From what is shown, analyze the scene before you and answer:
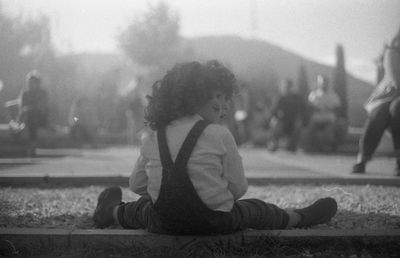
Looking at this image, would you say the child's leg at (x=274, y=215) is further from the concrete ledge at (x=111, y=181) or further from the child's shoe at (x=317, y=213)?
the concrete ledge at (x=111, y=181)

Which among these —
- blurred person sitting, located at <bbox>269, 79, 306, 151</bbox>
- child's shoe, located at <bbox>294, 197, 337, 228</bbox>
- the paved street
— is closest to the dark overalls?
child's shoe, located at <bbox>294, 197, 337, 228</bbox>

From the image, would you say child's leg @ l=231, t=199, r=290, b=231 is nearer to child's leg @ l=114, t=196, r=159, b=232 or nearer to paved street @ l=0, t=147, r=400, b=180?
child's leg @ l=114, t=196, r=159, b=232

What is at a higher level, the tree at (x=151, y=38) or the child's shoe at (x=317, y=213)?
the tree at (x=151, y=38)

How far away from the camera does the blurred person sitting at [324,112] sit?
14.7 meters

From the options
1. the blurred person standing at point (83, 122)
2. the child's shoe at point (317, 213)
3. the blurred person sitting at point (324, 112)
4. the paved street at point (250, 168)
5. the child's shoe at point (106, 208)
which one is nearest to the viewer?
the child's shoe at point (317, 213)

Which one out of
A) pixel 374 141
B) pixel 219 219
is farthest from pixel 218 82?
pixel 374 141

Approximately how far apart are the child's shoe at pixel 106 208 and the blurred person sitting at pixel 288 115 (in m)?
11.5

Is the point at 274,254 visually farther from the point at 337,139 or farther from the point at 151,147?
the point at 337,139

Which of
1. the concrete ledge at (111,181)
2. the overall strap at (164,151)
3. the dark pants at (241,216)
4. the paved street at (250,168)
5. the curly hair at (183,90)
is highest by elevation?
the curly hair at (183,90)

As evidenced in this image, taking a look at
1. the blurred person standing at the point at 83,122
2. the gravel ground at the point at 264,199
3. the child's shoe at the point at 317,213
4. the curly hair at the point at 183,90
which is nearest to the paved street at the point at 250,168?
the gravel ground at the point at 264,199

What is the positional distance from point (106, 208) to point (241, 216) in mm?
1113

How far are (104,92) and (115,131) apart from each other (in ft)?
29.1

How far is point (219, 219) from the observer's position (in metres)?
3.23

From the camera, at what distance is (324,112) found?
49.1 ft
